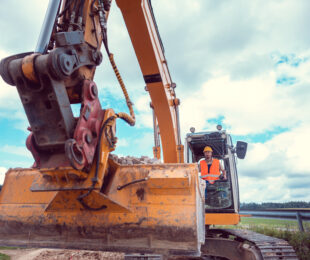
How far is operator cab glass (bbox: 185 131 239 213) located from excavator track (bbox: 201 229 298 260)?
524mm

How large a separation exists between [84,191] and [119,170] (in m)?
0.43

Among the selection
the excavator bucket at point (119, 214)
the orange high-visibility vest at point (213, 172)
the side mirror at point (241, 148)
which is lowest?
→ the excavator bucket at point (119, 214)

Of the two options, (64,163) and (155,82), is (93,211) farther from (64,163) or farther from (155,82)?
(155,82)

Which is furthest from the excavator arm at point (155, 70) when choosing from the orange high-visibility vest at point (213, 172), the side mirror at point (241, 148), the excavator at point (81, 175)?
the excavator at point (81, 175)

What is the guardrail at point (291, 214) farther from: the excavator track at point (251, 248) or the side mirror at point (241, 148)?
the side mirror at point (241, 148)

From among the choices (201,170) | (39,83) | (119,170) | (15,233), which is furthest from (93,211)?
(201,170)

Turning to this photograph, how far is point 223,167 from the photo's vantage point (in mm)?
5898

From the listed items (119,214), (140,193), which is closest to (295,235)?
(140,193)

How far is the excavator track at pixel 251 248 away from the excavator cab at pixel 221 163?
0.52 m

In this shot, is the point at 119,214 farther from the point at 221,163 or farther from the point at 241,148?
the point at 221,163

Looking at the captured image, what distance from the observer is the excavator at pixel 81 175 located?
2.17 metres

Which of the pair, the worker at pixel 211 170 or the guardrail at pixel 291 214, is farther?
the guardrail at pixel 291 214

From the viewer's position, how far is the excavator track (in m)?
3.94

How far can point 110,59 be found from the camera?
312 cm
